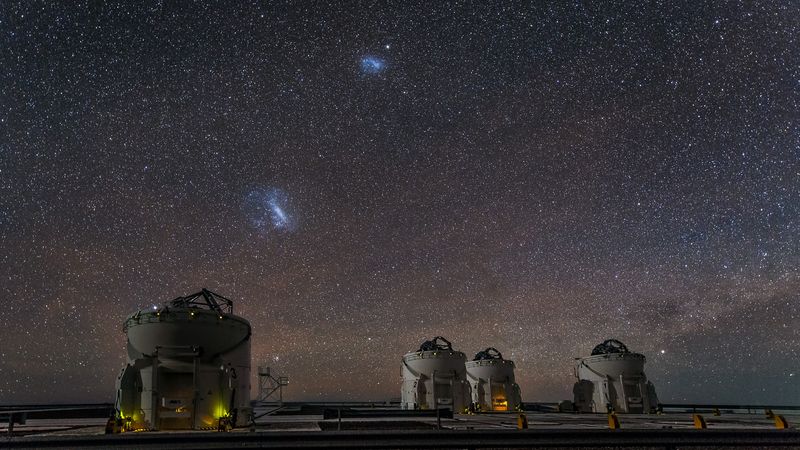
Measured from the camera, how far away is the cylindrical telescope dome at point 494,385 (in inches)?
1783

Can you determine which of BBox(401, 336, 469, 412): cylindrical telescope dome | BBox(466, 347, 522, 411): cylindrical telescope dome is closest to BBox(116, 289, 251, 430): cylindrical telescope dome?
BBox(401, 336, 469, 412): cylindrical telescope dome

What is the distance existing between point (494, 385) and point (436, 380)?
823 centimetres

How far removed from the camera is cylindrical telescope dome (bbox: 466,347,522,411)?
149ft

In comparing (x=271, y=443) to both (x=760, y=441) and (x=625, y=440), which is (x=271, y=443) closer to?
(x=625, y=440)

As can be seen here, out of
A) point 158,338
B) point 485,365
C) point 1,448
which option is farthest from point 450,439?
point 485,365

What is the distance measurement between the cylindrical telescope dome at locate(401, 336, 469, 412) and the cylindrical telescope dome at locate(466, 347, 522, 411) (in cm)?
513

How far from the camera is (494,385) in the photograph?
4581 cm

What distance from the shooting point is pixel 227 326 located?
2153cm

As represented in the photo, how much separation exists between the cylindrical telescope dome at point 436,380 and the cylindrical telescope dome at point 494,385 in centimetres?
513

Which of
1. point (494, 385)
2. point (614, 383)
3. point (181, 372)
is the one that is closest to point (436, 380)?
point (494, 385)

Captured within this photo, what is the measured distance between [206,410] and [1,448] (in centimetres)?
1192

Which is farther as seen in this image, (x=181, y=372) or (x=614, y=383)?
(x=614, y=383)

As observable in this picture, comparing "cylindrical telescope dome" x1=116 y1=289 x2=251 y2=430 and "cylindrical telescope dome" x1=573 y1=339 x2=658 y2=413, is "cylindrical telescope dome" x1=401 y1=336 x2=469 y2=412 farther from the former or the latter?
"cylindrical telescope dome" x1=116 y1=289 x2=251 y2=430

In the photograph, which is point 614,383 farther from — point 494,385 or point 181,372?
point 181,372
